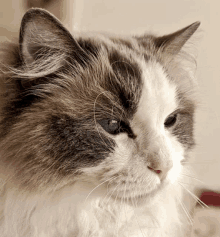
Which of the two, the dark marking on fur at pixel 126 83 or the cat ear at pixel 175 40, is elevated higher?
the cat ear at pixel 175 40

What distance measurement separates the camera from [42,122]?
738 millimetres

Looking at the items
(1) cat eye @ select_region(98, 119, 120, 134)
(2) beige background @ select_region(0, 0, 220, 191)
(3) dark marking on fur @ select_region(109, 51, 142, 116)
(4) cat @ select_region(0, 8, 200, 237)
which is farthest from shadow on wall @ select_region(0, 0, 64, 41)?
(1) cat eye @ select_region(98, 119, 120, 134)

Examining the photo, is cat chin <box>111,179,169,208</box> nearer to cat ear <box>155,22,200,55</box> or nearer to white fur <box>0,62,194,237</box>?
white fur <box>0,62,194,237</box>

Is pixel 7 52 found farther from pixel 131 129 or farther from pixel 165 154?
pixel 165 154

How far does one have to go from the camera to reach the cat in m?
0.73

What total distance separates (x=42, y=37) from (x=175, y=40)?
52cm

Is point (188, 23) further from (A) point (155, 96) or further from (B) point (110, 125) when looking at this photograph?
(B) point (110, 125)

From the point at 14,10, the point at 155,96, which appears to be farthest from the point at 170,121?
the point at 14,10

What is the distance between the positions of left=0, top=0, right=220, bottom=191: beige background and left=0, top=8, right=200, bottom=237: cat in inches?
→ 16.8

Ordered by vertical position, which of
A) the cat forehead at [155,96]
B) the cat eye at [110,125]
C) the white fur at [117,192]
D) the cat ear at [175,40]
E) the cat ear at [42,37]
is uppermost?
the cat ear at [175,40]

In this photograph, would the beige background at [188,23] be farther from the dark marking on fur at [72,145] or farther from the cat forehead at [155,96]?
the dark marking on fur at [72,145]

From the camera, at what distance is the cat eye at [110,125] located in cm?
76

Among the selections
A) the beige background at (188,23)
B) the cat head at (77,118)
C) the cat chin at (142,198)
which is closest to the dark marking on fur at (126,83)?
the cat head at (77,118)

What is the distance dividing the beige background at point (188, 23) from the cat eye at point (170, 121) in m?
0.28
